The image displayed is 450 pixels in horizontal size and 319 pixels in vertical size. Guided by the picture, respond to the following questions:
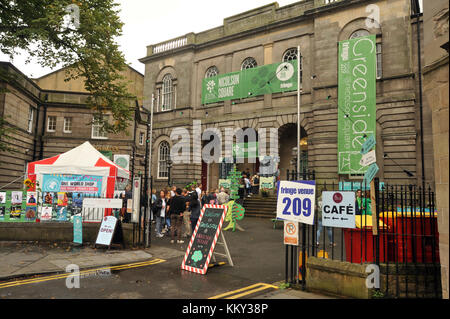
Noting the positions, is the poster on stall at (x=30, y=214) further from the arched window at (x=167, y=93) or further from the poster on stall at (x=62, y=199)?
the arched window at (x=167, y=93)

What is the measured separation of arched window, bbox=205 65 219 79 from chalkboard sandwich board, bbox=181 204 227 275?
912 inches

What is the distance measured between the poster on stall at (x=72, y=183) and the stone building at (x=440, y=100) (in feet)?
42.8

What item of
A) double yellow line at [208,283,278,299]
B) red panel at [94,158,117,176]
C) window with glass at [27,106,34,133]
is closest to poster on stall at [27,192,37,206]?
red panel at [94,158,117,176]

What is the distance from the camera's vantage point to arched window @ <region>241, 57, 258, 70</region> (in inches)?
1088

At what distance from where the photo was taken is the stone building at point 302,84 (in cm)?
2033

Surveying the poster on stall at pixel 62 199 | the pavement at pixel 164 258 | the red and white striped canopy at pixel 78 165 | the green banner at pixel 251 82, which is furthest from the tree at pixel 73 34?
the green banner at pixel 251 82

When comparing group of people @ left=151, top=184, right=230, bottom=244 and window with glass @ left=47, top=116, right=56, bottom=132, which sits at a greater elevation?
window with glass @ left=47, top=116, right=56, bottom=132

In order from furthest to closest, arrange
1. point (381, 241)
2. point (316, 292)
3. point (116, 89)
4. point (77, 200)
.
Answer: point (116, 89), point (77, 200), point (381, 241), point (316, 292)

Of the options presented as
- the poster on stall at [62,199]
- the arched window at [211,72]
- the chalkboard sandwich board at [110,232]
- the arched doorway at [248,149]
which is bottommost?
the chalkboard sandwich board at [110,232]

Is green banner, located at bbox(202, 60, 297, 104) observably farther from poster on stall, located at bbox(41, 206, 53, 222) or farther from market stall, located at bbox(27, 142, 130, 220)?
poster on stall, located at bbox(41, 206, 53, 222)

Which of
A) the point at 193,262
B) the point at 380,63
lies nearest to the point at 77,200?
the point at 193,262

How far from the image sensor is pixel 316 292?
582cm

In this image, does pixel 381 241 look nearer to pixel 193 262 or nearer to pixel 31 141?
pixel 193 262
